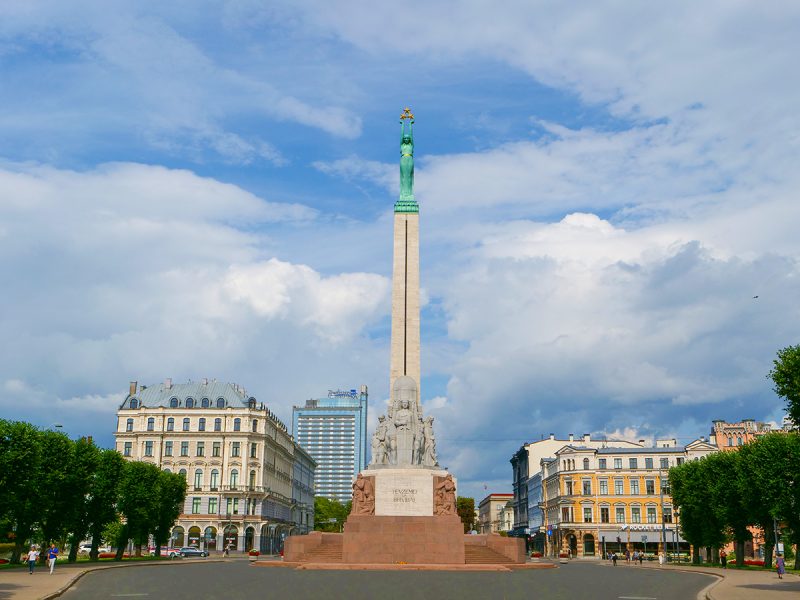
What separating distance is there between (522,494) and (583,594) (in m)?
130

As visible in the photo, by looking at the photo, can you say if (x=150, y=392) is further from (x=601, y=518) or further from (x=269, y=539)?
(x=601, y=518)

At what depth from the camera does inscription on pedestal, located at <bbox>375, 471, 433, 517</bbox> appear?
50281 mm

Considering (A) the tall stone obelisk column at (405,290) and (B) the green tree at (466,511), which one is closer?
(A) the tall stone obelisk column at (405,290)

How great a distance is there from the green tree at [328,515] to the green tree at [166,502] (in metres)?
91.1

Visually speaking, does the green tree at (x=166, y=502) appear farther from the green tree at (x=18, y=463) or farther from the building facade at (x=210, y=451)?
the building facade at (x=210, y=451)

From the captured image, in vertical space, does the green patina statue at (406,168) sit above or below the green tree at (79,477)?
above

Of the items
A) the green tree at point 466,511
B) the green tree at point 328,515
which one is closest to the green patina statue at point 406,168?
the green tree at point 466,511

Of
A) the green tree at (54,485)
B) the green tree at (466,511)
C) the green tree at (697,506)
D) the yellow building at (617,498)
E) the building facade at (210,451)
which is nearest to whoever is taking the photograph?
the green tree at (54,485)

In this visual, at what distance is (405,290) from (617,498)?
5368 centimetres

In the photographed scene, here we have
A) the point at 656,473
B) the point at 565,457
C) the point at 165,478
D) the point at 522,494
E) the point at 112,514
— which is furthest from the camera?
the point at 522,494

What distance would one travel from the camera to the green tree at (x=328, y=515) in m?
170

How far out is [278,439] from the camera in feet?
390

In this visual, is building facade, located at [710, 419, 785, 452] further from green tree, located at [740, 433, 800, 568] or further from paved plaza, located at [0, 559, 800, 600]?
paved plaza, located at [0, 559, 800, 600]

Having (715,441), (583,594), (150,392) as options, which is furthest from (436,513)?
(715,441)
